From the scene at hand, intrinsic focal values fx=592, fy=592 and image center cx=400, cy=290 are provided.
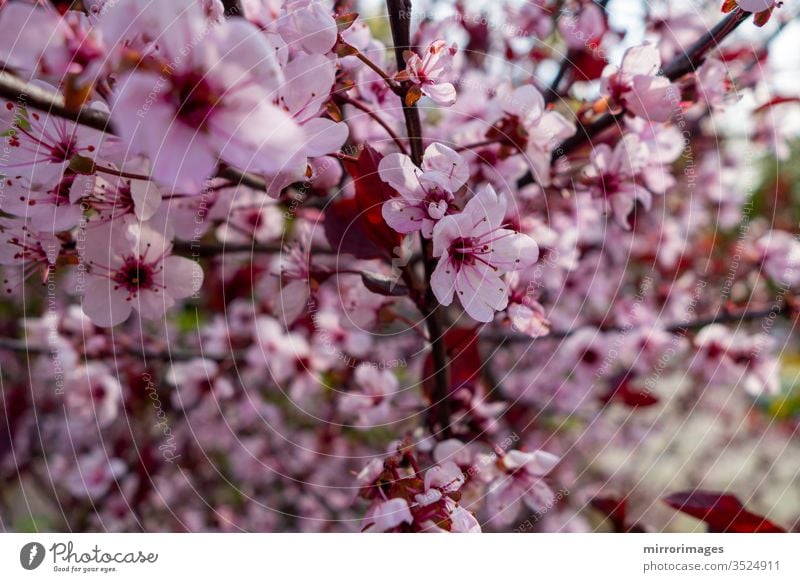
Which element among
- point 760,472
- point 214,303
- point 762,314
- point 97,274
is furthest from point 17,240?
point 760,472

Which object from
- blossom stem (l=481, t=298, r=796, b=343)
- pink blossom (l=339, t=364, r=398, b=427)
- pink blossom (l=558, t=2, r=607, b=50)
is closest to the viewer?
pink blossom (l=339, t=364, r=398, b=427)

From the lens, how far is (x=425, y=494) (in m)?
0.62

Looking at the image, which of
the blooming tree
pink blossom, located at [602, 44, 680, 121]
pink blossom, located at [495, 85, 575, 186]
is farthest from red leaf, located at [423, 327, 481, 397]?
pink blossom, located at [602, 44, 680, 121]

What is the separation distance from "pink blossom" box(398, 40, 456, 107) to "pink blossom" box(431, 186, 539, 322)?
11cm

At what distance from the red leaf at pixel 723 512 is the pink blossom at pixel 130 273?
0.69 meters

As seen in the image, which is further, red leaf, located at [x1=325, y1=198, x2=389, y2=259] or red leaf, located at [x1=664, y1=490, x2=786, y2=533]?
red leaf, located at [x1=664, y1=490, x2=786, y2=533]

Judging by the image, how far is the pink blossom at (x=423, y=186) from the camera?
1.79 feet

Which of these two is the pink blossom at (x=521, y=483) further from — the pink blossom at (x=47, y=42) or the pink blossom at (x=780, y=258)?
the pink blossom at (x=780, y=258)

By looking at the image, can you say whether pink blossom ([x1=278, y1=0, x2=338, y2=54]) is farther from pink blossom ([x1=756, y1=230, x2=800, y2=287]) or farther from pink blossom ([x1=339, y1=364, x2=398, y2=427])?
pink blossom ([x1=756, y1=230, x2=800, y2=287])

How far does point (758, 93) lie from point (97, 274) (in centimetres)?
130

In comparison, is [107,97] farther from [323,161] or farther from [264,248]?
[264,248]

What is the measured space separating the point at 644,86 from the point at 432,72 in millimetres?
278

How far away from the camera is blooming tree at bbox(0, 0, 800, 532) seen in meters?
0.52

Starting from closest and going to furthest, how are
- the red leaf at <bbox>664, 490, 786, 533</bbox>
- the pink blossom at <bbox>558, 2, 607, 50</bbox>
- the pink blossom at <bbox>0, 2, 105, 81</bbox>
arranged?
1. the pink blossom at <bbox>0, 2, 105, 81</bbox>
2. the red leaf at <bbox>664, 490, 786, 533</bbox>
3. the pink blossom at <bbox>558, 2, 607, 50</bbox>
